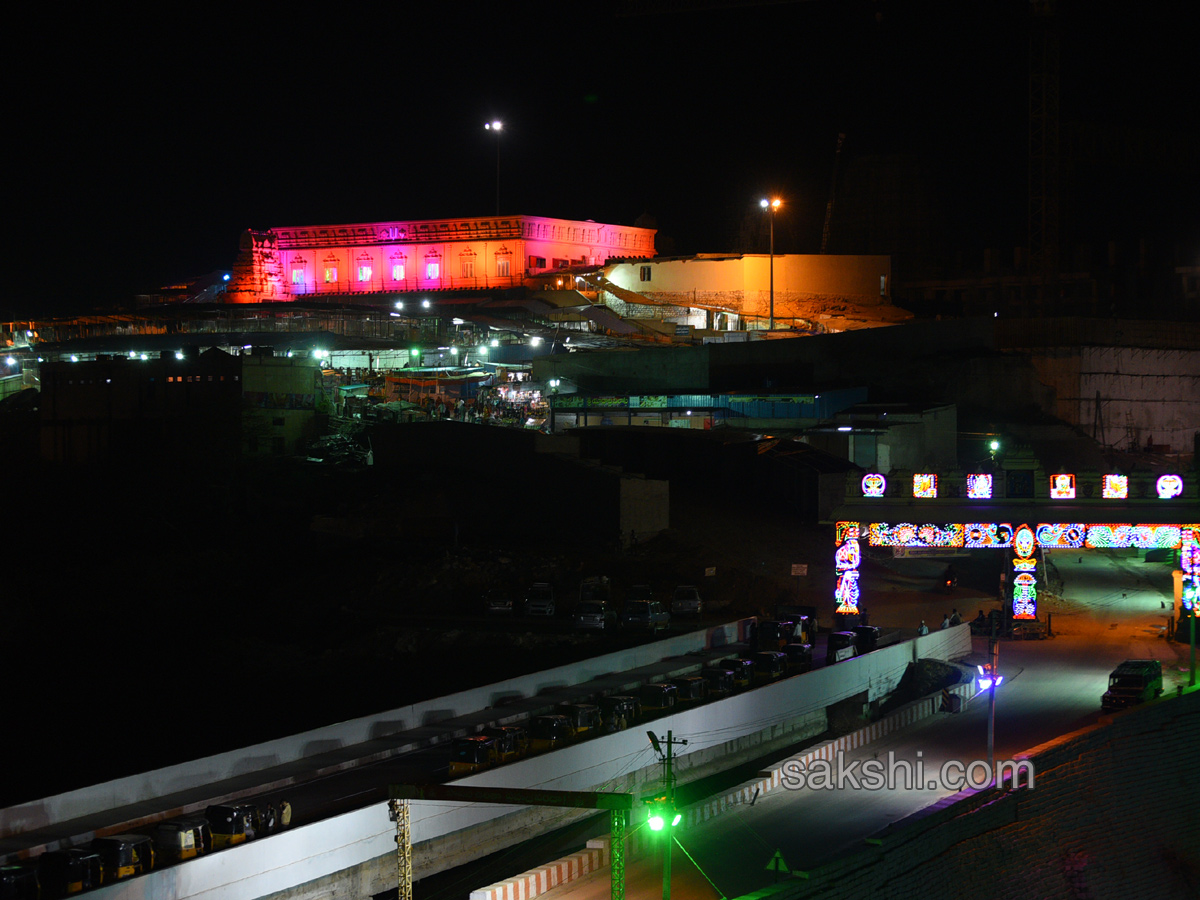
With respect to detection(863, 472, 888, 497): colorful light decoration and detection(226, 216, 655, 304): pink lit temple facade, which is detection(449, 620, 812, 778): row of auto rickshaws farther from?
detection(226, 216, 655, 304): pink lit temple facade

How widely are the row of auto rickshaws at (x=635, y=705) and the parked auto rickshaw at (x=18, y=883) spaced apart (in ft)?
20.7

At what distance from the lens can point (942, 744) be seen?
942 inches

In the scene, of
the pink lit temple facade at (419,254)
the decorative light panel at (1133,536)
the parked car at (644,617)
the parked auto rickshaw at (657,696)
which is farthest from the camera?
the pink lit temple facade at (419,254)

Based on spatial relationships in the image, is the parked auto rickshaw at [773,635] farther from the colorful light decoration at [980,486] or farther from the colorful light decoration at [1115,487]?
the colorful light decoration at [1115,487]

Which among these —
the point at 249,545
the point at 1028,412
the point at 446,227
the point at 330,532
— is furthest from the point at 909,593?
the point at 446,227

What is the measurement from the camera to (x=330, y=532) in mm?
39562

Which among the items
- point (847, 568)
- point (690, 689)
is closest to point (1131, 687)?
point (847, 568)

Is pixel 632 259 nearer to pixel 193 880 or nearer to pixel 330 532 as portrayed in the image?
pixel 330 532

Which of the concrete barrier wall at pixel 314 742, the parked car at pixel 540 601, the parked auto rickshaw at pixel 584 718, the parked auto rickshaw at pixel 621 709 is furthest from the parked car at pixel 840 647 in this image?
the parked car at pixel 540 601

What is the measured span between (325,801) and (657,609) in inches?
556

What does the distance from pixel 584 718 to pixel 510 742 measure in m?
2.23

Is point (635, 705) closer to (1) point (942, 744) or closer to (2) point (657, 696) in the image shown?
(2) point (657, 696)

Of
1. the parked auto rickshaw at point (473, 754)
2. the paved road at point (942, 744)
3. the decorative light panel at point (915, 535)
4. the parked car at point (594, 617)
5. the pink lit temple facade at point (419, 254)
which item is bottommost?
the paved road at point (942, 744)

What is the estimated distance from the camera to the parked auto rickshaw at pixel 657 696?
970 inches
